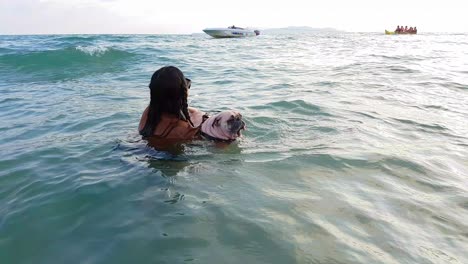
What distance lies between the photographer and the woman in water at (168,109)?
448 centimetres

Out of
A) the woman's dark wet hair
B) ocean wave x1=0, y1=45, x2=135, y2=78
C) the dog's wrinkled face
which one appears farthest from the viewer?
ocean wave x1=0, y1=45, x2=135, y2=78

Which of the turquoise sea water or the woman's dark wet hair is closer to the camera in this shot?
the turquoise sea water

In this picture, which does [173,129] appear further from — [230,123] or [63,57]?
[63,57]

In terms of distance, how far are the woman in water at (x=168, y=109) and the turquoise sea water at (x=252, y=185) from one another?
223mm

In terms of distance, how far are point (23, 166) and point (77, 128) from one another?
1934 mm

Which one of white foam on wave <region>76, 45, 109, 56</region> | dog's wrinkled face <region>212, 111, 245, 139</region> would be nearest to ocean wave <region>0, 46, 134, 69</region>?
white foam on wave <region>76, 45, 109, 56</region>

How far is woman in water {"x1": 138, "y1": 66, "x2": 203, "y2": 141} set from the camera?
448cm

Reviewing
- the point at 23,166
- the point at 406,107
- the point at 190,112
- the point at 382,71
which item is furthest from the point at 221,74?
the point at 23,166

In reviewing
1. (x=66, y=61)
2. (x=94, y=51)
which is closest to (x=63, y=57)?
(x=66, y=61)

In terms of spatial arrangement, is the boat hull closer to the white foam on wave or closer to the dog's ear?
the white foam on wave

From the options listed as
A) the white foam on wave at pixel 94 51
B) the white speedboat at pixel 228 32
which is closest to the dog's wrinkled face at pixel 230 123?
the white foam on wave at pixel 94 51

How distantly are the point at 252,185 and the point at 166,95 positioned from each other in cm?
149

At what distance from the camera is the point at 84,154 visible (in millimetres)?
5250

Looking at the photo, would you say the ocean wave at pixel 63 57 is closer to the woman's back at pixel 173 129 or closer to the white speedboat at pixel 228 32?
the woman's back at pixel 173 129
